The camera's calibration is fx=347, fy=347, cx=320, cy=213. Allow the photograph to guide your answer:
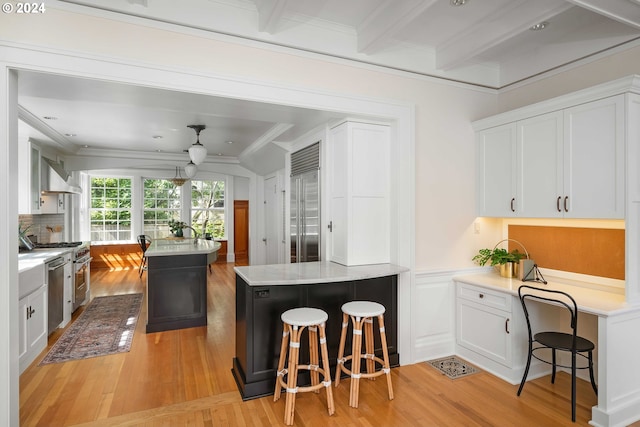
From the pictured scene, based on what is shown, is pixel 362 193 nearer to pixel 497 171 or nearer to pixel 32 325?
pixel 497 171

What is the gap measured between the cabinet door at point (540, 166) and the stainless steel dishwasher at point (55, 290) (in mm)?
5086

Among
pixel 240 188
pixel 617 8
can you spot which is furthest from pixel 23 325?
pixel 240 188

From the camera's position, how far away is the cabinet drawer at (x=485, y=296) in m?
3.04

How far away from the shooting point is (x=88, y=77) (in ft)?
7.41

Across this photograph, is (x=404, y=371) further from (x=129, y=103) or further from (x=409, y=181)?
(x=129, y=103)

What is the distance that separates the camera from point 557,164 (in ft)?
9.73

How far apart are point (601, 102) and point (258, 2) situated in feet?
8.87

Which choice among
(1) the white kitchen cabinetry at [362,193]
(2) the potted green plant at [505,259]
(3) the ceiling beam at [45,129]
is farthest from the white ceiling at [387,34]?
(2) the potted green plant at [505,259]

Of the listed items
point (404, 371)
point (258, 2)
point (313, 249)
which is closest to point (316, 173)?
point (313, 249)

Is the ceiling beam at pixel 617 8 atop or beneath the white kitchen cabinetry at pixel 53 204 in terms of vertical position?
atop

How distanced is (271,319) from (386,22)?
8.33 ft

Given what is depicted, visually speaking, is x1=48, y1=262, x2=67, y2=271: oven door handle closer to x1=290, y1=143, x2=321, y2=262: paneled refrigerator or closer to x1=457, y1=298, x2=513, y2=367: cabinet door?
x1=290, y1=143, x2=321, y2=262: paneled refrigerator

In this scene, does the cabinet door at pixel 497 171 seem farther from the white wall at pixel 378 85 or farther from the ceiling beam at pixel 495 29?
the ceiling beam at pixel 495 29

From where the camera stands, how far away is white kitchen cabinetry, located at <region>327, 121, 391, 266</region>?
3350 millimetres
